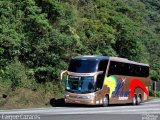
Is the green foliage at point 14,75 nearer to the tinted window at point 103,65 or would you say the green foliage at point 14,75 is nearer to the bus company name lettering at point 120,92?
the tinted window at point 103,65

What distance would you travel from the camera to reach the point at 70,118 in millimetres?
17422

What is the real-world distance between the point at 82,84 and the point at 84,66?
1279mm

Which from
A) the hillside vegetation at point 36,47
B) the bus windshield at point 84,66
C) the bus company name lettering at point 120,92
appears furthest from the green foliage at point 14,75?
the bus company name lettering at point 120,92

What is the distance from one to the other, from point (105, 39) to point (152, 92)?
14924mm

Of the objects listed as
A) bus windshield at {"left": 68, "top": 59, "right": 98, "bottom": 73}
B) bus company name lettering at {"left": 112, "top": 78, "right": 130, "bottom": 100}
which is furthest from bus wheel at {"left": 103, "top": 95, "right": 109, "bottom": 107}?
bus windshield at {"left": 68, "top": 59, "right": 98, "bottom": 73}

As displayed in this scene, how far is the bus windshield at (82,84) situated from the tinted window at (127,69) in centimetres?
191

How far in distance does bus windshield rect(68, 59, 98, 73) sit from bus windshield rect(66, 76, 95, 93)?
52 centimetres

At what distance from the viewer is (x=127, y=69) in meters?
33.6

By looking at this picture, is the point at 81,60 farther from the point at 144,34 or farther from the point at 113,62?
the point at 144,34

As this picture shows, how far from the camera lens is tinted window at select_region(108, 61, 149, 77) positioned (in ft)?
102

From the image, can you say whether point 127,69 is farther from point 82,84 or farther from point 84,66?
point 82,84

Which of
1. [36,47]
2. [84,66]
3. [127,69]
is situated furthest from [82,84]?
[36,47]

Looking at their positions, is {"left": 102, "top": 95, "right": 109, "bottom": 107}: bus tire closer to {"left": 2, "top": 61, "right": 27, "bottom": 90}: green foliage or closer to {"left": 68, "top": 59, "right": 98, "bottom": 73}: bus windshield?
{"left": 68, "top": 59, "right": 98, "bottom": 73}: bus windshield

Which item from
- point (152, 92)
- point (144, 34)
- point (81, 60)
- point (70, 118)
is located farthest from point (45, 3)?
point (144, 34)
